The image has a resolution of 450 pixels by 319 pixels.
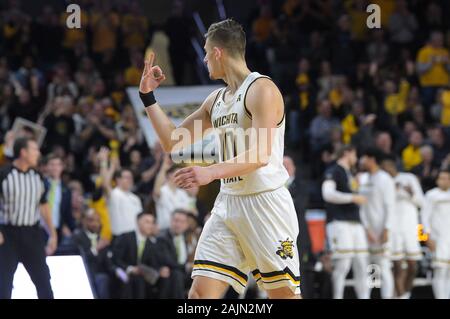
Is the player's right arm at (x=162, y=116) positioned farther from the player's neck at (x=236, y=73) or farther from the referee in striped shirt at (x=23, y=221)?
the referee in striped shirt at (x=23, y=221)

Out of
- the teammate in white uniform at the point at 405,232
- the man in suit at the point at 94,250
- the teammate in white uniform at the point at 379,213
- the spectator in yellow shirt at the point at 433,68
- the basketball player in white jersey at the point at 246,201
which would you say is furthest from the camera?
the spectator in yellow shirt at the point at 433,68

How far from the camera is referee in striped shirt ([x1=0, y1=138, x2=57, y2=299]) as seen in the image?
8.69m

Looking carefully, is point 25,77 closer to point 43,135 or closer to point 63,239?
point 43,135

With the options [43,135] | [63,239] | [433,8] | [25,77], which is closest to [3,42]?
[25,77]

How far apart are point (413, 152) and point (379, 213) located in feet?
8.70

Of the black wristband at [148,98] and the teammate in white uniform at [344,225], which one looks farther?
the teammate in white uniform at [344,225]

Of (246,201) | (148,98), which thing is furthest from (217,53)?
(246,201)

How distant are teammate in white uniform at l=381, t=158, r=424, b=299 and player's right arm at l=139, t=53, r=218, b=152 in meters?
6.61

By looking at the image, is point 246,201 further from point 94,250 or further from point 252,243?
point 94,250

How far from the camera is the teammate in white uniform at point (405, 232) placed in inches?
483

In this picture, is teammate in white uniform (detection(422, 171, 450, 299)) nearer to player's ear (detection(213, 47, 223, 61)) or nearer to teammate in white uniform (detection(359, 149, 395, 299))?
teammate in white uniform (detection(359, 149, 395, 299))

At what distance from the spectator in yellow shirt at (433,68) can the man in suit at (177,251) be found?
629cm

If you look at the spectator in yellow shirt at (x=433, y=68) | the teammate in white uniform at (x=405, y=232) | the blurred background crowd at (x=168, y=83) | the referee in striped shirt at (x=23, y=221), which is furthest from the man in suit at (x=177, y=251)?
the spectator in yellow shirt at (x=433, y=68)

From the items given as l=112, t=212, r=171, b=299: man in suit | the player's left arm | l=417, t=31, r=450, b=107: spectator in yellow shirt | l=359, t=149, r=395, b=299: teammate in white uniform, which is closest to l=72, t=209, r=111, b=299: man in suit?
l=112, t=212, r=171, b=299: man in suit
